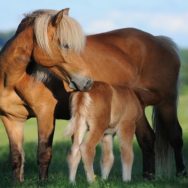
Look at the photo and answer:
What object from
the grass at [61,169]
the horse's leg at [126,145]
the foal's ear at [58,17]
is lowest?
the grass at [61,169]

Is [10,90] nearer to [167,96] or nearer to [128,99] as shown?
[128,99]

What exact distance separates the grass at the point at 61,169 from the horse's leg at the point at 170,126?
62cm

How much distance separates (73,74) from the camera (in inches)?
333

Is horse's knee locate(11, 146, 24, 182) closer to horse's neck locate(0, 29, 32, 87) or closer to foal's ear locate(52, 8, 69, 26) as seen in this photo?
horse's neck locate(0, 29, 32, 87)

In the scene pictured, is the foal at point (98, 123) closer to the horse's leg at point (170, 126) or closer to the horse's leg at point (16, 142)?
the horse's leg at point (16, 142)

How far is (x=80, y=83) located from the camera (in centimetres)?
830

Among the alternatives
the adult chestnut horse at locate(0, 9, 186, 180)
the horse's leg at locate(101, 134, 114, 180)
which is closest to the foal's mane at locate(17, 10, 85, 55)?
the adult chestnut horse at locate(0, 9, 186, 180)

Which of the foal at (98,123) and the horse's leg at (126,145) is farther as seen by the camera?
the horse's leg at (126,145)

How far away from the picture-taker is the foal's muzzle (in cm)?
826

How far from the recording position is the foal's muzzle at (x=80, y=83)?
27.1 ft

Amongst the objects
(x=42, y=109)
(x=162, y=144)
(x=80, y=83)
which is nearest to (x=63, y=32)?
(x=80, y=83)

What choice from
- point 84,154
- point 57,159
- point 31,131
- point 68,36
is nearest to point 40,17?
point 68,36

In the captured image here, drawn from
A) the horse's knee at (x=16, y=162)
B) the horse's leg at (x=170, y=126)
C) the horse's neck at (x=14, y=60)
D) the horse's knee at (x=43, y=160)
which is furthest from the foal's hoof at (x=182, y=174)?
the horse's neck at (x=14, y=60)

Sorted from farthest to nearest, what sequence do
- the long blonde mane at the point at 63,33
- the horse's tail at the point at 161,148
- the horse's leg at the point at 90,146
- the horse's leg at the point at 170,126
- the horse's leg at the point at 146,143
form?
the horse's tail at the point at 161,148 → the horse's leg at the point at 170,126 → the horse's leg at the point at 146,143 → the long blonde mane at the point at 63,33 → the horse's leg at the point at 90,146
